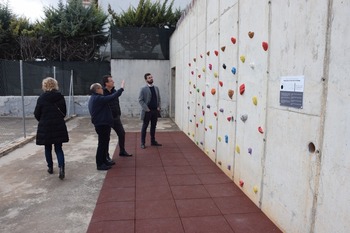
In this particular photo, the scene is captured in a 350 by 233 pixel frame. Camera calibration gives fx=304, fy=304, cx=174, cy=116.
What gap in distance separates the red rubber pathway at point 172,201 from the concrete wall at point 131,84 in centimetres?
700

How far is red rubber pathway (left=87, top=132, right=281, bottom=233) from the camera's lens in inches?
130

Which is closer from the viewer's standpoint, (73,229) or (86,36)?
(73,229)

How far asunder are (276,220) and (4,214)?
10.3 ft

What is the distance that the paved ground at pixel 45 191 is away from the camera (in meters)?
3.41

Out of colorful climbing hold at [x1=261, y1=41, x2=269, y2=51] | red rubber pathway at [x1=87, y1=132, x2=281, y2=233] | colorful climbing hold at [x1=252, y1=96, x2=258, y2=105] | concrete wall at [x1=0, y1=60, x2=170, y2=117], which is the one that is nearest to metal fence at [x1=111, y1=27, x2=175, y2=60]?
concrete wall at [x1=0, y1=60, x2=170, y2=117]

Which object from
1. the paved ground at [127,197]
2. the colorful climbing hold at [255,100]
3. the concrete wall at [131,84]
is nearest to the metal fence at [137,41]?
the concrete wall at [131,84]

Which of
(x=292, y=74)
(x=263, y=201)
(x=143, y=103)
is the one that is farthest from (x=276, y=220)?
(x=143, y=103)

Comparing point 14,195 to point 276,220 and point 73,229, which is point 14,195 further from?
point 276,220

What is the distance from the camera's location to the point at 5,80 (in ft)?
43.4

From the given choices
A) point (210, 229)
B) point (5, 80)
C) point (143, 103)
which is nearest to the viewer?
point (210, 229)

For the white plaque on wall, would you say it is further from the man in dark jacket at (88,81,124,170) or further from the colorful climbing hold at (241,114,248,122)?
the man in dark jacket at (88,81,124,170)

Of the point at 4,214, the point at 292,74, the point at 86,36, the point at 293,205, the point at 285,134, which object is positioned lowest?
the point at 4,214

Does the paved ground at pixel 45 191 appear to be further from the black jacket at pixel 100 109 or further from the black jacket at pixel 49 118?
the black jacket at pixel 100 109

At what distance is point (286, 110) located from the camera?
3.04 m
